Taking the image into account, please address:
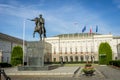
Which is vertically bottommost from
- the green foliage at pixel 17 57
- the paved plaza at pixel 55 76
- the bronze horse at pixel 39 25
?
the paved plaza at pixel 55 76

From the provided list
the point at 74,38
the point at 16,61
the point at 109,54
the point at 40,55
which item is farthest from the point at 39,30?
the point at 74,38

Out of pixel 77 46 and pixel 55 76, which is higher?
pixel 77 46

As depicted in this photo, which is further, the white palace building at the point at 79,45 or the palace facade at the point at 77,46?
the palace facade at the point at 77,46

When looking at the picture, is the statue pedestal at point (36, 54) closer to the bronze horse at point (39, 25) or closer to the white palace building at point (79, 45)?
the bronze horse at point (39, 25)

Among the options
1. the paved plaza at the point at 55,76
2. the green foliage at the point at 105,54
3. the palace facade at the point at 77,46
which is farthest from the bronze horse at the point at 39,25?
the palace facade at the point at 77,46

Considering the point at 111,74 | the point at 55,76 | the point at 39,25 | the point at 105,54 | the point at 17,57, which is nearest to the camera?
the point at 55,76

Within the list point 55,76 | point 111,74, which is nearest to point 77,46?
point 111,74

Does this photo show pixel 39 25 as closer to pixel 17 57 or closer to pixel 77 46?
pixel 17 57

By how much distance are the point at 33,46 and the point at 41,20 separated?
339 cm

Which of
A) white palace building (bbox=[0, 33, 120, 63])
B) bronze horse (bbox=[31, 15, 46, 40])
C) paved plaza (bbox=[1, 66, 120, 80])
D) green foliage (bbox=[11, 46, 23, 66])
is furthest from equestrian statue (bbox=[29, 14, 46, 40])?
white palace building (bbox=[0, 33, 120, 63])

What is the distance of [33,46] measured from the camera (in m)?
25.9

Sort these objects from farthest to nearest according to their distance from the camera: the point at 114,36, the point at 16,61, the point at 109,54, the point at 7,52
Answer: the point at 114,36, the point at 7,52, the point at 109,54, the point at 16,61

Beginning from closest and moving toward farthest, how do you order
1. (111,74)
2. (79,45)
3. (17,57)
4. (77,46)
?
(111,74)
(17,57)
(79,45)
(77,46)

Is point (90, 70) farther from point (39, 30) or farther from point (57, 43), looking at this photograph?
point (57, 43)
